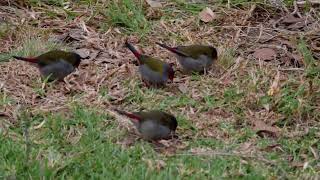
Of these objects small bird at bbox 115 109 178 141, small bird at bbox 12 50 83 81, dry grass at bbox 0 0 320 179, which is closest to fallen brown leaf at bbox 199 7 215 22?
dry grass at bbox 0 0 320 179

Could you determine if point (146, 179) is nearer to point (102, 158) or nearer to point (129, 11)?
point (102, 158)

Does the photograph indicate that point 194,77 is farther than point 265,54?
No

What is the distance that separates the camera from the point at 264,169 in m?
4.20

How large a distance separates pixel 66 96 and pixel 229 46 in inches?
58.4

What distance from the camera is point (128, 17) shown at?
20.9 feet

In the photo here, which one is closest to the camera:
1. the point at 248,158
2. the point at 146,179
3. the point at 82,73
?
the point at 146,179

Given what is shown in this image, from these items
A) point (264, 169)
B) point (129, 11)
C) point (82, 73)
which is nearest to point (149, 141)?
point (264, 169)

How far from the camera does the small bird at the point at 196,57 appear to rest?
18.0ft

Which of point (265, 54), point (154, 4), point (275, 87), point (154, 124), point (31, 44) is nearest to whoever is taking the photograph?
point (154, 124)

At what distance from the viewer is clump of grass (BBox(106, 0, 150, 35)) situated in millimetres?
6293

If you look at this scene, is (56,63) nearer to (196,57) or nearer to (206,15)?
(196,57)

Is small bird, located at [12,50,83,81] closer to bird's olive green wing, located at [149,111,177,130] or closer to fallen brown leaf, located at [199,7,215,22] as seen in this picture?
bird's olive green wing, located at [149,111,177,130]

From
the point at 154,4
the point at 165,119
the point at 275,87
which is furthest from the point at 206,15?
the point at 165,119

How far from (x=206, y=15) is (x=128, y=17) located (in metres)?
0.67
